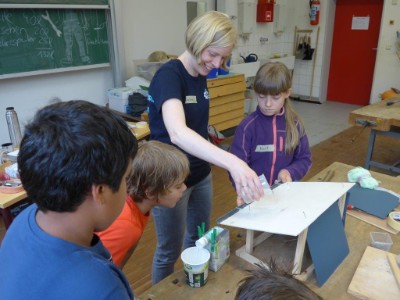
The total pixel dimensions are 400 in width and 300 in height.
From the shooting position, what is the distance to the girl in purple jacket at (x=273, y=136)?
1.59 m

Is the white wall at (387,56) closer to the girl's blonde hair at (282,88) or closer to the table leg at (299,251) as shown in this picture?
the girl's blonde hair at (282,88)

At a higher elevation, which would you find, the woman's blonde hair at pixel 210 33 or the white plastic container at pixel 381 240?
the woman's blonde hair at pixel 210 33

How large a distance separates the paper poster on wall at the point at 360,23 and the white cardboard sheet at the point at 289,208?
5.67 meters

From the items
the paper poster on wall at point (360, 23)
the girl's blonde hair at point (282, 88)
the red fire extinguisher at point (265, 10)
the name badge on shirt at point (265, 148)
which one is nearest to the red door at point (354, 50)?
the paper poster on wall at point (360, 23)

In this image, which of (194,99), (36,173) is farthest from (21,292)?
(194,99)

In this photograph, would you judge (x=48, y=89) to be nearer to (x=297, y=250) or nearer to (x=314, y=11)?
(x=297, y=250)

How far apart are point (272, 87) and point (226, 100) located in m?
2.57

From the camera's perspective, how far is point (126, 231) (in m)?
1.00

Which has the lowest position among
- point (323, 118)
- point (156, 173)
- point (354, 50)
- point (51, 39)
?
point (323, 118)

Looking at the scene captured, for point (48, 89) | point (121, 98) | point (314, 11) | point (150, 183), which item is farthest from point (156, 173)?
point (314, 11)

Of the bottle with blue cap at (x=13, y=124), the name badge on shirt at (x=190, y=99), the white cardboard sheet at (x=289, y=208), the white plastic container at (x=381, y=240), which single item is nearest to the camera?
the white cardboard sheet at (x=289, y=208)

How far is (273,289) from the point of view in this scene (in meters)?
0.59

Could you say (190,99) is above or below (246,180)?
above

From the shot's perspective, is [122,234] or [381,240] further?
[381,240]
